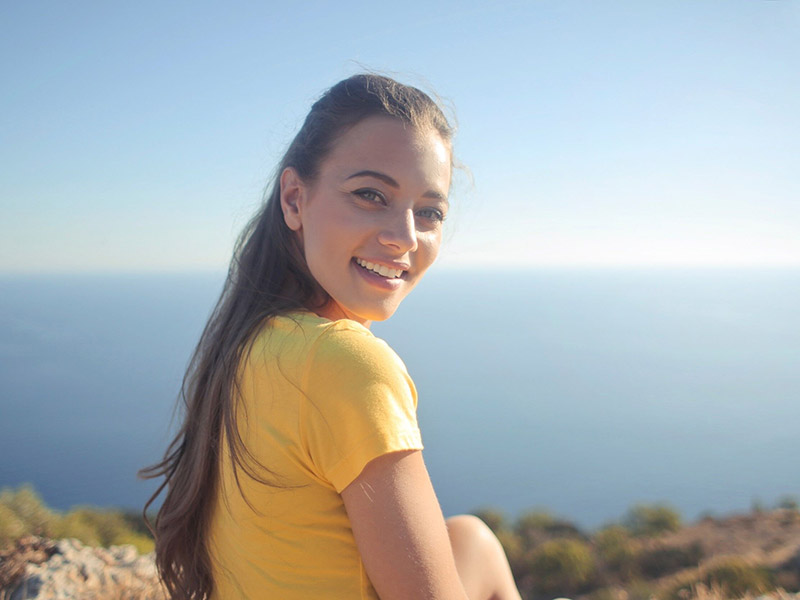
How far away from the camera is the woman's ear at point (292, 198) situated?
4.58 ft

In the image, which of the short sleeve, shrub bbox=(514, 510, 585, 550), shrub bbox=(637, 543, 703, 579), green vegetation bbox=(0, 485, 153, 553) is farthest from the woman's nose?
shrub bbox=(514, 510, 585, 550)

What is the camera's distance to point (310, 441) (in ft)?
2.90

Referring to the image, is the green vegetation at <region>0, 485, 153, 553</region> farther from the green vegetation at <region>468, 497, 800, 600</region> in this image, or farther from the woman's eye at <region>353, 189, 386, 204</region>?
the green vegetation at <region>468, 497, 800, 600</region>

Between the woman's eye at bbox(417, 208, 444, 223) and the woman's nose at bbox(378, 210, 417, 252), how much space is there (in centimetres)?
6

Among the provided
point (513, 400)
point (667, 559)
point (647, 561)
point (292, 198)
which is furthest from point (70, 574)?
point (513, 400)

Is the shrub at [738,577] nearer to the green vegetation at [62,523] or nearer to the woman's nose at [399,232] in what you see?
the woman's nose at [399,232]

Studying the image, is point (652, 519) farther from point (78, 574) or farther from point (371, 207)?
point (371, 207)

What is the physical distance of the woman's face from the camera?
1.26 m

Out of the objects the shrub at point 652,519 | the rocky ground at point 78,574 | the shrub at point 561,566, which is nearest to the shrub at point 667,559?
the shrub at point 561,566

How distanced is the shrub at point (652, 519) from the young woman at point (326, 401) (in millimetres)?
10341

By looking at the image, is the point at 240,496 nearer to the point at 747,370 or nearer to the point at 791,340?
the point at 747,370

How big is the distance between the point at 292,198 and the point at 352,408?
0.79 metres

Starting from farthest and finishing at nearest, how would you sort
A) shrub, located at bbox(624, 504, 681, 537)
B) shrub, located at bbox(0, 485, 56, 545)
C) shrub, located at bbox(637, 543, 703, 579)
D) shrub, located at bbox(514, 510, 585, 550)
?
1. shrub, located at bbox(624, 504, 681, 537)
2. shrub, located at bbox(514, 510, 585, 550)
3. shrub, located at bbox(637, 543, 703, 579)
4. shrub, located at bbox(0, 485, 56, 545)

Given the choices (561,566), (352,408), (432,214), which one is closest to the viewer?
(352,408)
